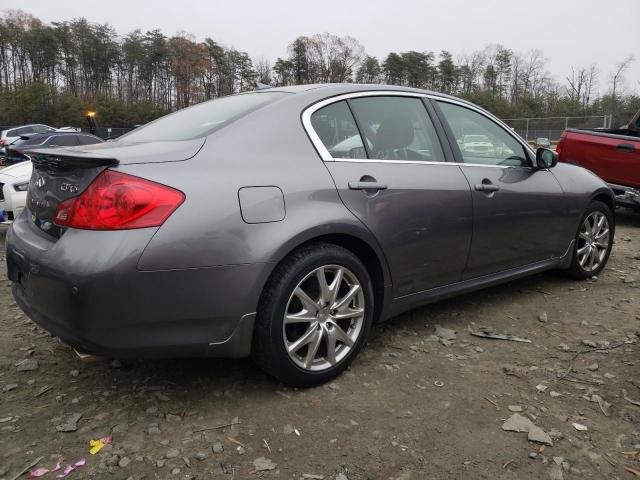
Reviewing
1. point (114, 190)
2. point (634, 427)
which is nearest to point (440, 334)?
point (634, 427)

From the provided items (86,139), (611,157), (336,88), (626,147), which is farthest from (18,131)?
(336,88)

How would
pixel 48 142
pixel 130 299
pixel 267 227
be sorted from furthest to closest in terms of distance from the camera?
A: pixel 48 142
pixel 267 227
pixel 130 299

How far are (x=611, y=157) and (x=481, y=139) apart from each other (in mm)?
4356

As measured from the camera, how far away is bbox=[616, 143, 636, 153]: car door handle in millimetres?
6832

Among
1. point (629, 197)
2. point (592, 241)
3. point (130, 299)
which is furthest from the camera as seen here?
point (629, 197)

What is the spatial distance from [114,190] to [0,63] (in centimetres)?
7265

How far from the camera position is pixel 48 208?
2.36m

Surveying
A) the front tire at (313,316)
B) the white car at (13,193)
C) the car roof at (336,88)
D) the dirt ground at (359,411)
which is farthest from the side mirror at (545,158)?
the white car at (13,193)

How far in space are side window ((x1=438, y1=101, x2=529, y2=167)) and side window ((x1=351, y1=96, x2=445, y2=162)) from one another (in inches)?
9.0

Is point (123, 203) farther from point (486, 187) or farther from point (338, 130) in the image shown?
point (486, 187)

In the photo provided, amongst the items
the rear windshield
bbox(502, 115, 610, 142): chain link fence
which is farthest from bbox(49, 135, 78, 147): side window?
bbox(502, 115, 610, 142): chain link fence

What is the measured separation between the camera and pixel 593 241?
14.9ft

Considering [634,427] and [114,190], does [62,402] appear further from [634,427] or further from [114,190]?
[634,427]

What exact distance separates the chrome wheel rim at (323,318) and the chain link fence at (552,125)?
30.2 m
